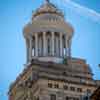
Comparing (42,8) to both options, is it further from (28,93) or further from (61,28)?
(28,93)

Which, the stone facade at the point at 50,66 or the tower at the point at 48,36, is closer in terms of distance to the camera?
the stone facade at the point at 50,66

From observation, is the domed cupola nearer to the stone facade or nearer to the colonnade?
the stone facade

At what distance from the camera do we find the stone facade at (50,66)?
14800cm

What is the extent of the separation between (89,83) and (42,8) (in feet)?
95.0

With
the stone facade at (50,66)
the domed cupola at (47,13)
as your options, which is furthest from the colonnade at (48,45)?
the domed cupola at (47,13)

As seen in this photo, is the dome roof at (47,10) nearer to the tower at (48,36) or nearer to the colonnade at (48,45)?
the tower at (48,36)

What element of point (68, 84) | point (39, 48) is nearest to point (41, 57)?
point (39, 48)

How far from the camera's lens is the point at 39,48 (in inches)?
6501

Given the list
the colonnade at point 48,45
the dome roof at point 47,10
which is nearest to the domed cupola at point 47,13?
the dome roof at point 47,10

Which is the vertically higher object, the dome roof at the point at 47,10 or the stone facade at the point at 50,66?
the dome roof at the point at 47,10

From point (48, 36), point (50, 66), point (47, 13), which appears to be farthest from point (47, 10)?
point (50, 66)

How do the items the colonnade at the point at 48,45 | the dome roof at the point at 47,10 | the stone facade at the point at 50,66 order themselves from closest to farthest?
the stone facade at the point at 50,66 < the colonnade at the point at 48,45 < the dome roof at the point at 47,10

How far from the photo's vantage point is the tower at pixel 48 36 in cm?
16425

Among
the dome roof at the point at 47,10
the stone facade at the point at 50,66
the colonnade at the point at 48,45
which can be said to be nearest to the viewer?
the stone facade at the point at 50,66
